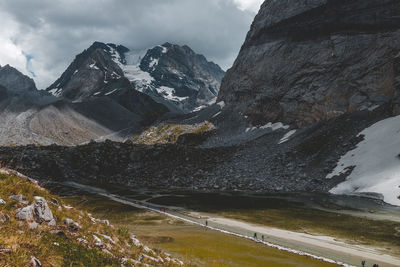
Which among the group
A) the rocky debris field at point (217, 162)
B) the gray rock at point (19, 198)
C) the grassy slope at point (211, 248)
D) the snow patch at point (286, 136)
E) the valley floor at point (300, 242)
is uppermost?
the snow patch at point (286, 136)

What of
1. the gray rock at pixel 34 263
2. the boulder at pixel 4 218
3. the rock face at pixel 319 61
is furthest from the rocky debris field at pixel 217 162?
the gray rock at pixel 34 263

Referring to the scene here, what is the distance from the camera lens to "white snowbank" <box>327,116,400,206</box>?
218ft

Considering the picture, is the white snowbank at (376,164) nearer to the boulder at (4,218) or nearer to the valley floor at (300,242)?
the valley floor at (300,242)

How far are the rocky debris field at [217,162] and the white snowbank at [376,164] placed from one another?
122 inches

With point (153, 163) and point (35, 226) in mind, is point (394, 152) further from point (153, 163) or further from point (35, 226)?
point (35, 226)

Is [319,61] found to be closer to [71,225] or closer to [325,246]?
[325,246]

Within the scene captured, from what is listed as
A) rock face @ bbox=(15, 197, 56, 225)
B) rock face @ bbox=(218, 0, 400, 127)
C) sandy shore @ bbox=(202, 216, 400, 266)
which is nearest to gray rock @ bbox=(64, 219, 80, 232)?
rock face @ bbox=(15, 197, 56, 225)

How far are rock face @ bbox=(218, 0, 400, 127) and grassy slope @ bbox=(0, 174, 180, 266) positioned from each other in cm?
10982

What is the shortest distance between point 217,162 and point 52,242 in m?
97.7

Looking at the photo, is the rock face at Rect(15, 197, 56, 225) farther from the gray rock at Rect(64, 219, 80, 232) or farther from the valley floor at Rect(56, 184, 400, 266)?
the valley floor at Rect(56, 184, 400, 266)

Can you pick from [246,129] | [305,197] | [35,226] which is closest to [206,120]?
[246,129]

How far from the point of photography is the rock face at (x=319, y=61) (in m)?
114

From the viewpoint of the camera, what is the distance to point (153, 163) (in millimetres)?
109875

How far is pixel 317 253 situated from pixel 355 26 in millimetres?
134083
